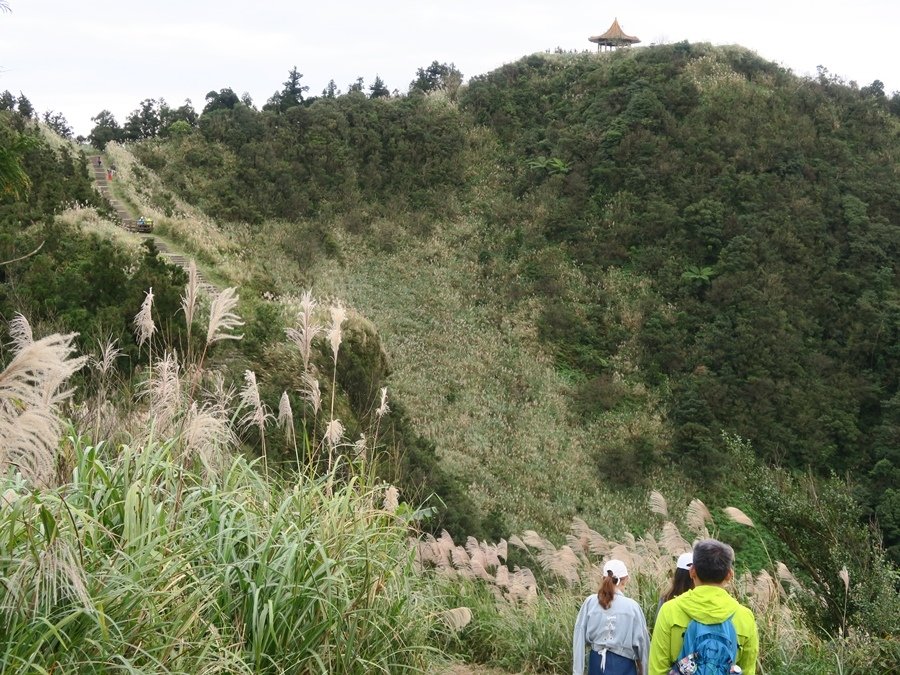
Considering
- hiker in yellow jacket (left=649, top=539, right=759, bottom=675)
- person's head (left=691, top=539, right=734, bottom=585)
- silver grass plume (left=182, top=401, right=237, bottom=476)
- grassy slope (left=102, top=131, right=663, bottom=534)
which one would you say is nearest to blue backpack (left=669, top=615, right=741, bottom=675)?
hiker in yellow jacket (left=649, top=539, right=759, bottom=675)

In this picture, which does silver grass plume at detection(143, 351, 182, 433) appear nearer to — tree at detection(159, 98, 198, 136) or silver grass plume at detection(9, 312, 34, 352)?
silver grass plume at detection(9, 312, 34, 352)

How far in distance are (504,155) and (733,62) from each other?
35.9 feet

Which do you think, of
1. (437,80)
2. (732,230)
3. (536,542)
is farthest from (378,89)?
(536,542)

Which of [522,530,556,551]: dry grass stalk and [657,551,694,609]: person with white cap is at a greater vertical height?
[657,551,694,609]: person with white cap

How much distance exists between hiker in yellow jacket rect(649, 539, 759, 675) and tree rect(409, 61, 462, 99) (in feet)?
120

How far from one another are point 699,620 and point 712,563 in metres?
0.21

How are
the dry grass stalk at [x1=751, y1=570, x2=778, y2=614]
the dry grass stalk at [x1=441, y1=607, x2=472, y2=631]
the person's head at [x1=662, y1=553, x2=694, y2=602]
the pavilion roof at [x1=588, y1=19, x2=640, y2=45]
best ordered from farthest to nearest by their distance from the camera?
1. the pavilion roof at [x1=588, y1=19, x2=640, y2=45]
2. the dry grass stalk at [x1=751, y1=570, x2=778, y2=614]
3. the dry grass stalk at [x1=441, y1=607, x2=472, y2=631]
4. the person's head at [x1=662, y1=553, x2=694, y2=602]

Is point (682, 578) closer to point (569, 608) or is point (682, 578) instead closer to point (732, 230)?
point (569, 608)

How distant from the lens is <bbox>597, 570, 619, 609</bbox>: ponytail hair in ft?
11.5

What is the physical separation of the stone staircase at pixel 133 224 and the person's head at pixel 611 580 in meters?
8.38

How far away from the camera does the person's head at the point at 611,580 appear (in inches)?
138

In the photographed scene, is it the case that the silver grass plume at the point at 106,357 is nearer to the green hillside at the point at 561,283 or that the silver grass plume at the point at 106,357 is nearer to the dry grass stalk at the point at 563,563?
the green hillside at the point at 561,283

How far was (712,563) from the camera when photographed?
291cm

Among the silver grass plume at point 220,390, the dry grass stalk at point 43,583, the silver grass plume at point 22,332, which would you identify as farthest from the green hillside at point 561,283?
the dry grass stalk at point 43,583
